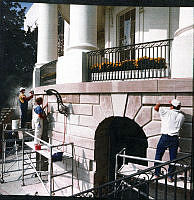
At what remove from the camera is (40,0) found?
13.0 ft

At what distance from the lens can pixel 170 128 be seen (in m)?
4.16

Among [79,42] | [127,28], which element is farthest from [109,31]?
[79,42]

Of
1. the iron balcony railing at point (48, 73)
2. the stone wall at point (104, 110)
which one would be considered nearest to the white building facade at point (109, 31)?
the iron balcony railing at point (48, 73)

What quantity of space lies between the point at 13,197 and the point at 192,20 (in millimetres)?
5663

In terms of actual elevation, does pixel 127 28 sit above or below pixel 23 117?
above

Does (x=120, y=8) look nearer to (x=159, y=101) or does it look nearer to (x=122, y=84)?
(x=122, y=84)

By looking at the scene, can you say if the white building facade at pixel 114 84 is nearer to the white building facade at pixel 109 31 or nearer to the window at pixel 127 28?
the white building facade at pixel 109 31

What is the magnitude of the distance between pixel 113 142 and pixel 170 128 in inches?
83.4

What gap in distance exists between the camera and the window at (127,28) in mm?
8619

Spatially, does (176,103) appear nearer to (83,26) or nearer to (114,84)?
(114,84)

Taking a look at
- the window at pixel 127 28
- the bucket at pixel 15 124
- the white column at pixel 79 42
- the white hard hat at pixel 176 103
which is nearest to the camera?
the white hard hat at pixel 176 103

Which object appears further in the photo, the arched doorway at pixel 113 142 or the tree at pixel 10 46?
the arched doorway at pixel 113 142

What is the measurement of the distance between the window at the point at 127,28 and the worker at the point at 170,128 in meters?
5.12

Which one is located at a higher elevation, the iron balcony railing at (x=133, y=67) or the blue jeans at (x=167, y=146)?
the iron balcony railing at (x=133, y=67)
